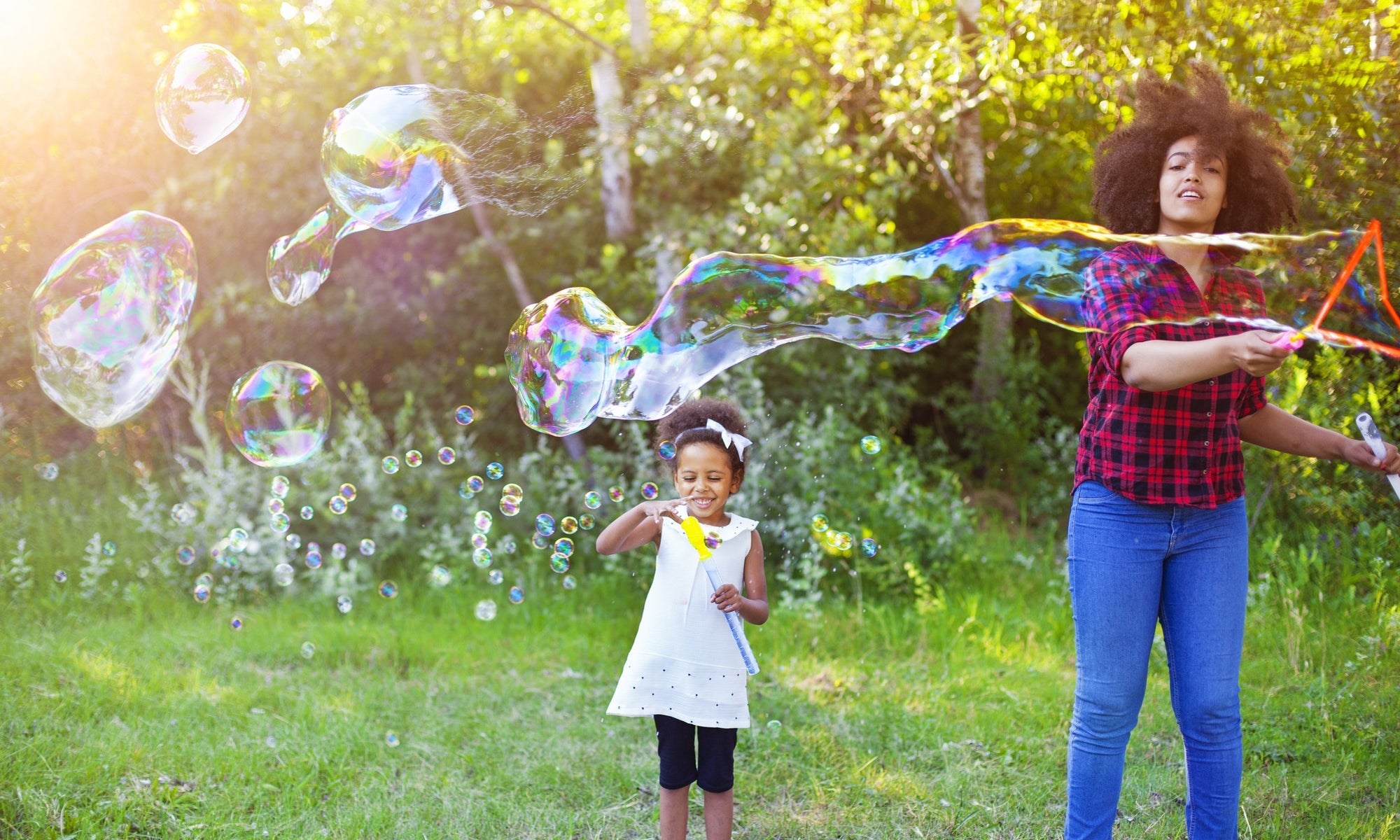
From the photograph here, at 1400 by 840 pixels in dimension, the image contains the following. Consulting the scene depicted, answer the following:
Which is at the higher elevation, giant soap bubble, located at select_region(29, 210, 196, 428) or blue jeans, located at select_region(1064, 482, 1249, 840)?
giant soap bubble, located at select_region(29, 210, 196, 428)

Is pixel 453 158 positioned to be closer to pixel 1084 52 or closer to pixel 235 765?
pixel 235 765

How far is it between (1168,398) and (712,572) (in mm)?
982

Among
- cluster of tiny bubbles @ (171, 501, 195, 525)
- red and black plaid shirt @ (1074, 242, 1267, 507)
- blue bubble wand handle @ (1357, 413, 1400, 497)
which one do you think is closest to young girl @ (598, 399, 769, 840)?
red and black plaid shirt @ (1074, 242, 1267, 507)

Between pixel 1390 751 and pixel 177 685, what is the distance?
3.83m

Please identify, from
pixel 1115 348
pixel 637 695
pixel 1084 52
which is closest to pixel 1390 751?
pixel 1115 348

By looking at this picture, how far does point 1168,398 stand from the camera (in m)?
2.08

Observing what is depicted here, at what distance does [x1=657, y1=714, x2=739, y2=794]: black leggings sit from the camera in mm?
2361

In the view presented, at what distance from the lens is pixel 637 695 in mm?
2338

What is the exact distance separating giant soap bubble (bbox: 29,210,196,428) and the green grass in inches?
40.6

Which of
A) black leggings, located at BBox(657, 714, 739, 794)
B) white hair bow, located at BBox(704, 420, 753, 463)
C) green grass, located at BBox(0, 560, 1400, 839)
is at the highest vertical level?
white hair bow, located at BBox(704, 420, 753, 463)

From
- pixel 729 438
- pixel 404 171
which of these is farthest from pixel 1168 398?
pixel 404 171

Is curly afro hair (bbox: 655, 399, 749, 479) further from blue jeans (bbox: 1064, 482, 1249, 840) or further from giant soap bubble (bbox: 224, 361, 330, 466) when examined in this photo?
giant soap bubble (bbox: 224, 361, 330, 466)

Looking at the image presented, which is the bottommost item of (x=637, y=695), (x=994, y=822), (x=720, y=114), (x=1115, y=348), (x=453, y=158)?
(x=994, y=822)

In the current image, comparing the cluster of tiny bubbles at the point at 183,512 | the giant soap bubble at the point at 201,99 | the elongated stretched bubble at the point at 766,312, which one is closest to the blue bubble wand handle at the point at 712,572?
the elongated stretched bubble at the point at 766,312
